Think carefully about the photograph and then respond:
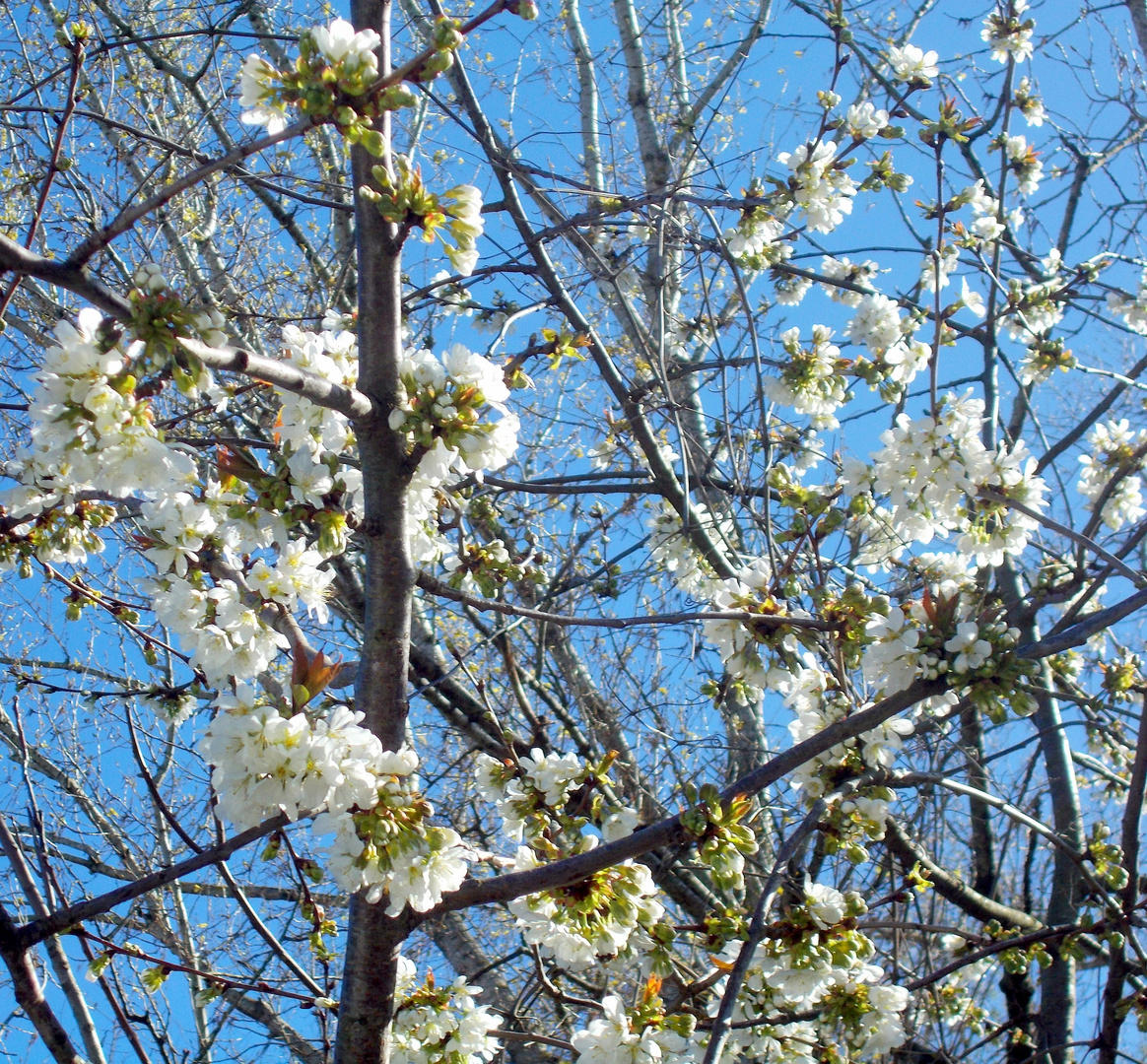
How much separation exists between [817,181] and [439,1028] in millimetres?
2973

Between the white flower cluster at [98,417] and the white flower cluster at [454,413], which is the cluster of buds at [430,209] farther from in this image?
the white flower cluster at [98,417]

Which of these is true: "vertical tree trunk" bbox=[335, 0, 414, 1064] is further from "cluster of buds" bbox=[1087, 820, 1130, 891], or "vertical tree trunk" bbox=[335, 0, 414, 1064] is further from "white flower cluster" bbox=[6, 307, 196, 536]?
"cluster of buds" bbox=[1087, 820, 1130, 891]

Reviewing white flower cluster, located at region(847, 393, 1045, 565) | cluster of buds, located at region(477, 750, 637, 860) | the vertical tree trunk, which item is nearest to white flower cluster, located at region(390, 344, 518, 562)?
the vertical tree trunk

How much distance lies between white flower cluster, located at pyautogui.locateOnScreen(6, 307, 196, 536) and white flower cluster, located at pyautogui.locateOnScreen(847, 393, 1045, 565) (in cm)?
187

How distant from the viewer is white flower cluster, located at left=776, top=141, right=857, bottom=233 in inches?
134

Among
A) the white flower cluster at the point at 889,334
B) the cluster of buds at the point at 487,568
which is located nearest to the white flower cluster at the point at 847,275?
the white flower cluster at the point at 889,334

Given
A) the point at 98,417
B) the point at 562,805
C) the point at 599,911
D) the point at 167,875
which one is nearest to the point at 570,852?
the point at 562,805

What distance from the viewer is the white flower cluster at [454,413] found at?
1.86m

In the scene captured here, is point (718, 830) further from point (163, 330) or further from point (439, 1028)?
point (163, 330)

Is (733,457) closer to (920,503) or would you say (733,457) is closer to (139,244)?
(920,503)

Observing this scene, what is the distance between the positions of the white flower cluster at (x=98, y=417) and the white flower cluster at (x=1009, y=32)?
4149 millimetres

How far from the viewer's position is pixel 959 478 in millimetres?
2553

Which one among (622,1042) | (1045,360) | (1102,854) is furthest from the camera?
(1045,360)

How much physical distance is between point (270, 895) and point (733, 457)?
3.52 metres
